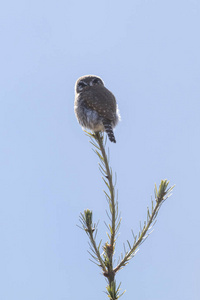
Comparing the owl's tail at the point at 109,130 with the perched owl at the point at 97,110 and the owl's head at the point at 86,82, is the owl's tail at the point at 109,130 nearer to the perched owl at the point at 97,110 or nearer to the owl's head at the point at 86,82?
the perched owl at the point at 97,110

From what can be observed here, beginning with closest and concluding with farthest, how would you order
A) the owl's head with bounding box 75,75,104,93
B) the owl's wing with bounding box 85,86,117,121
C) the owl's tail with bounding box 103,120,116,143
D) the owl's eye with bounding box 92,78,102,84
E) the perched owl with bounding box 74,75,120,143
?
the owl's tail with bounding box 103,120,116,143 < the perched owl with bounding box 74,75,120,143 < the owl's wing with bounding box 85,86,117,121 < the owl's head with bounding box 75,75,104,93 < the owl's eye with bounding box 92,78,102,84

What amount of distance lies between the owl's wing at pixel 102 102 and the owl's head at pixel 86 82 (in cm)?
66

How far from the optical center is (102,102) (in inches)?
255

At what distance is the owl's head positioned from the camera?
25.1 ft

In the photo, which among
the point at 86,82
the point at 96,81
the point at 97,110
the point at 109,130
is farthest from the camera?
the point at 96,81

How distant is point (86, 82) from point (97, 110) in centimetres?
159

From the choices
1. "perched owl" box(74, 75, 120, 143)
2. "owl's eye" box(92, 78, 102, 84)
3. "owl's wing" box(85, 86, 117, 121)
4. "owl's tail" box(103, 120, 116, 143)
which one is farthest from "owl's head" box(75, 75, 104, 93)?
"owl's tail" box(103, 120, 116, 143)

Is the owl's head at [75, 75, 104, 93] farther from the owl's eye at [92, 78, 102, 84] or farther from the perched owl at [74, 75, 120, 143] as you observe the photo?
the perched owl at [74, 75, 120, 143]

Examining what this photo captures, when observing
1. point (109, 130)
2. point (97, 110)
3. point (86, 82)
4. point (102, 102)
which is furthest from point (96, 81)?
point (109, 130)

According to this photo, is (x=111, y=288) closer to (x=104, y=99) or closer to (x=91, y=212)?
(x=91, y=212)

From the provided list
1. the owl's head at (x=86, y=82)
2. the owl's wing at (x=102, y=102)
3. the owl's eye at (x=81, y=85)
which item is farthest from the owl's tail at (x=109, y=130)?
the owl's eye at (x=81, y=85)

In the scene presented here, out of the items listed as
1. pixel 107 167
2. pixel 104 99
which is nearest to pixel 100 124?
pixel 104 99

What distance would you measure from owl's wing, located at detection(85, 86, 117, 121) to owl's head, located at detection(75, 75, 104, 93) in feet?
2.16

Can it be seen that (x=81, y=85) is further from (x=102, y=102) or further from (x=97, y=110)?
(x=97, y=110)
